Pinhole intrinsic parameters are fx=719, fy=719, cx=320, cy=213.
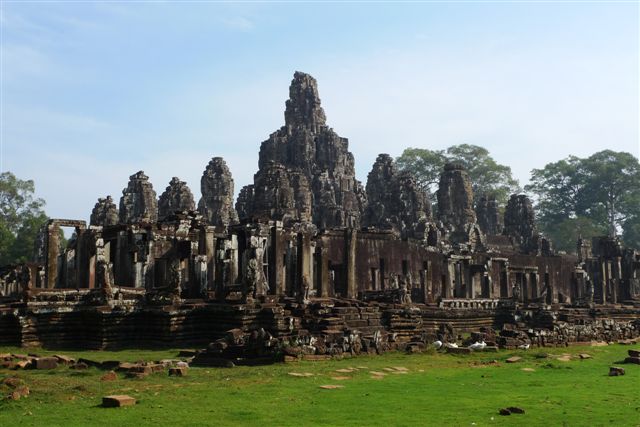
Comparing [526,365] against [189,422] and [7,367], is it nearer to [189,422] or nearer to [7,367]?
[189,422]

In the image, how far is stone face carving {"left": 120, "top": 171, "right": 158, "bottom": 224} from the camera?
4916 cm

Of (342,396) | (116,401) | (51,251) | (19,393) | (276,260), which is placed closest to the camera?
(116,401)

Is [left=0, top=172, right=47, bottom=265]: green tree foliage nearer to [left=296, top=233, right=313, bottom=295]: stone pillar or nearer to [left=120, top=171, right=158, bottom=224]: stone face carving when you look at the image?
[left=120, top=171, right=158, bottom=224]: stone face carving

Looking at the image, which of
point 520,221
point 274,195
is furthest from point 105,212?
point 520,221

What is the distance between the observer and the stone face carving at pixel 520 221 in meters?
57.4

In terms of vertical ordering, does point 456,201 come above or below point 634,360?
above

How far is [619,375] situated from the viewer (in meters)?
15.3

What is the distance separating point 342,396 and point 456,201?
147 feet

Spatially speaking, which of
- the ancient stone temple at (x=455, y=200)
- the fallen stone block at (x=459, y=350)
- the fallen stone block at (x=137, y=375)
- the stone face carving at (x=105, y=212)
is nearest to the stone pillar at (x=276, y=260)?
the fallen stone block at (x=459, y=350)

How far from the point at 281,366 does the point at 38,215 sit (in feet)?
149

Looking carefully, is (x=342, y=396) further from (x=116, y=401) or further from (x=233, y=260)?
(x=233, y=260)

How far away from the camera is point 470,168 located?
8862 cm

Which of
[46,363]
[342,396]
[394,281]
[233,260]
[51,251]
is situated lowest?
[342,396]

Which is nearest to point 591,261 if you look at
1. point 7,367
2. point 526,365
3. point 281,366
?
point 526,365
